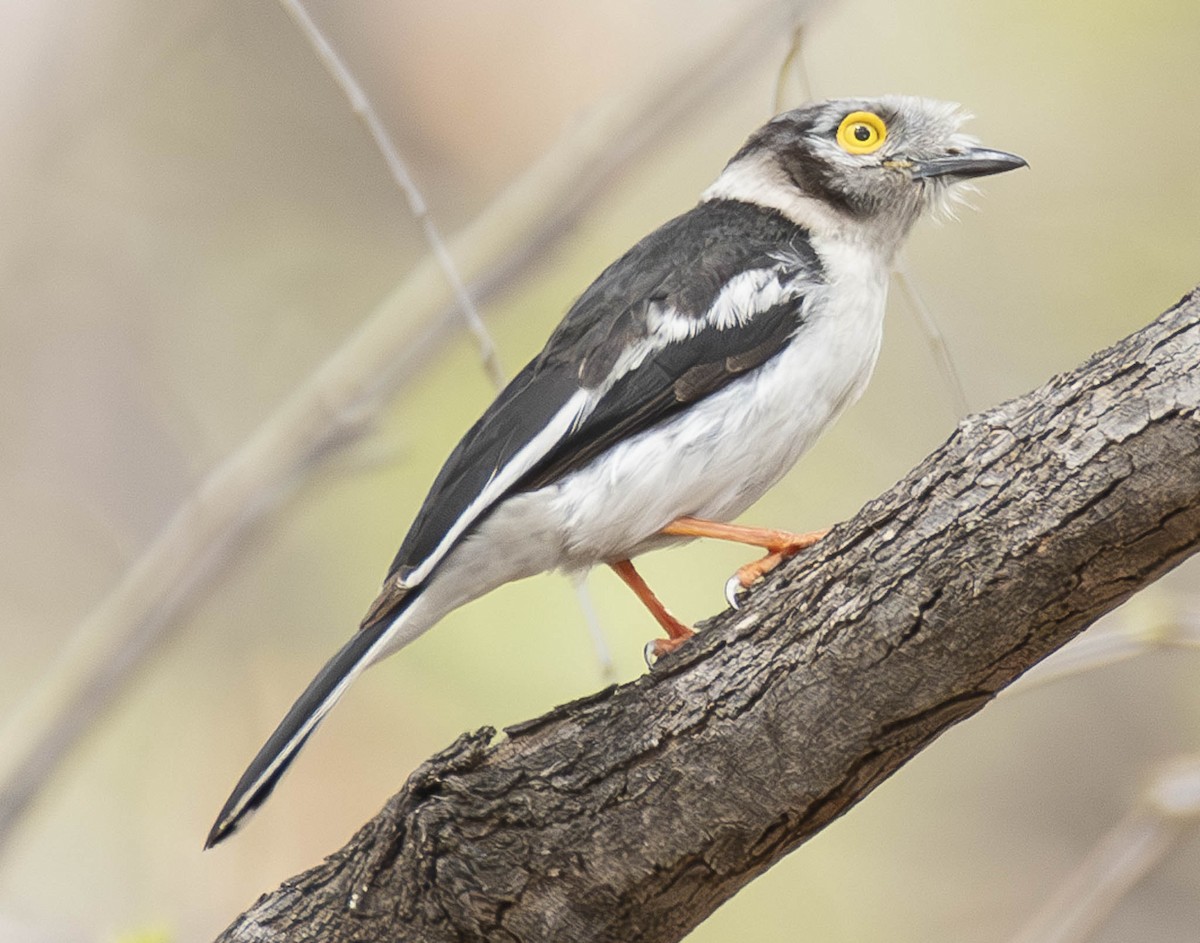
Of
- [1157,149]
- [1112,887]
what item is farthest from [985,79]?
[1112,887]

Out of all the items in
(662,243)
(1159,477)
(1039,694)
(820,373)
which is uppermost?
(662,243)

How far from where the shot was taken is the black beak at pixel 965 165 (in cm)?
402

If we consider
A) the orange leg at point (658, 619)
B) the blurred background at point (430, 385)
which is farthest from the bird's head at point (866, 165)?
the blurred background at point (430, 385)

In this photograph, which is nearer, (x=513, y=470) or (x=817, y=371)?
(x=513, y=470)

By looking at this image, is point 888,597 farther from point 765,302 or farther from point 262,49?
point 262,49

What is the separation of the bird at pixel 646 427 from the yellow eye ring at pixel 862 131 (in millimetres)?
482

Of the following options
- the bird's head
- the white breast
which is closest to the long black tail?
the white breast

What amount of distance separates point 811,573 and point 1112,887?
5.04ft

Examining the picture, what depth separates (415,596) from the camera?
11.0 ft

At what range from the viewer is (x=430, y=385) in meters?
6.11

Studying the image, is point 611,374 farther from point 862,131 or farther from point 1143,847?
point 1143,847

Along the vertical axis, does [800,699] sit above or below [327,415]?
below

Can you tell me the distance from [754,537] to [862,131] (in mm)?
1471

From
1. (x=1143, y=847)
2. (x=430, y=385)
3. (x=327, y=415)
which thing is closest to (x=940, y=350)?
(x=1143, y=847)
